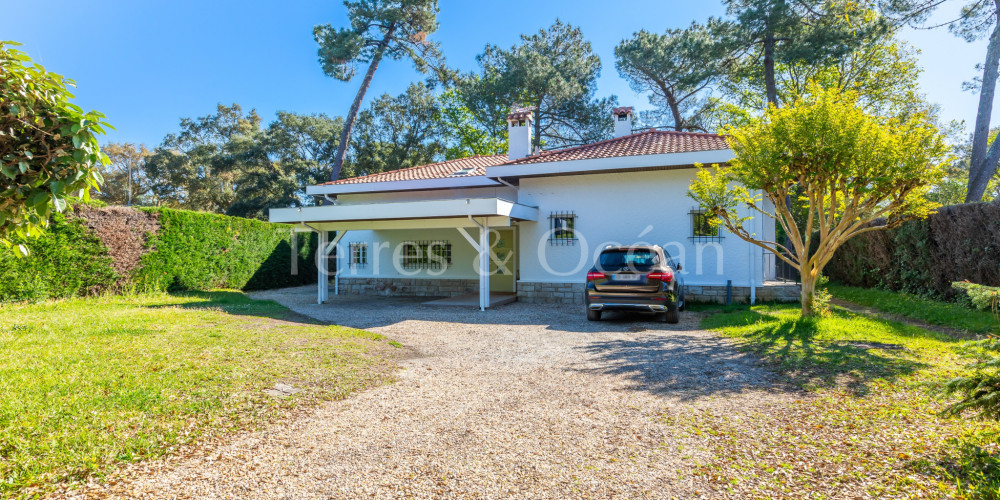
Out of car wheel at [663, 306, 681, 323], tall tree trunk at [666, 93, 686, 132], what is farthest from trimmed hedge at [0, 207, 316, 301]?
tall tree trunk at [666, 93, 686, 132]

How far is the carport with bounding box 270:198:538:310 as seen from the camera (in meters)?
11.5

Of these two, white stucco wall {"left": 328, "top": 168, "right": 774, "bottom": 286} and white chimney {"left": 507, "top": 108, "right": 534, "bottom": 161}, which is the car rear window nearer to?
white stucco wall {"left": 328, "top": 168, "right": 774, "bottom": 286}

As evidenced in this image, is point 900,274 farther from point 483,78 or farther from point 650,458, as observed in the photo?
point 483,78

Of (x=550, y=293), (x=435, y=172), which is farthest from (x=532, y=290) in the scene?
(x=435, y=172)

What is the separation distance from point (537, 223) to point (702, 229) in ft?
14.0

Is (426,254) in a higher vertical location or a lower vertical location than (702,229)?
lower

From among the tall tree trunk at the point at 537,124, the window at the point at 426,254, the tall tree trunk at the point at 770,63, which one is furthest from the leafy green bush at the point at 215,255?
the tall tree trunk at the point at 770,63

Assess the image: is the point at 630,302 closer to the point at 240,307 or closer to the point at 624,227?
the point at 624,227

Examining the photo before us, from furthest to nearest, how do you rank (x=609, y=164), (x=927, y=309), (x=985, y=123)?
1. (x=985, y=123)
2. (x=609, y=164)
3. (x=927, y=309)

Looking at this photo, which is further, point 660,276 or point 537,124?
point 537,124

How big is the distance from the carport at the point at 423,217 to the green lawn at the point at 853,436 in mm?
6847

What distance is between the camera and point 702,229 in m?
12.1

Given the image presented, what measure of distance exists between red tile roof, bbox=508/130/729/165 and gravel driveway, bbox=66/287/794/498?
7.08 meters

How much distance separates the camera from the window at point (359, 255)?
639 inches
